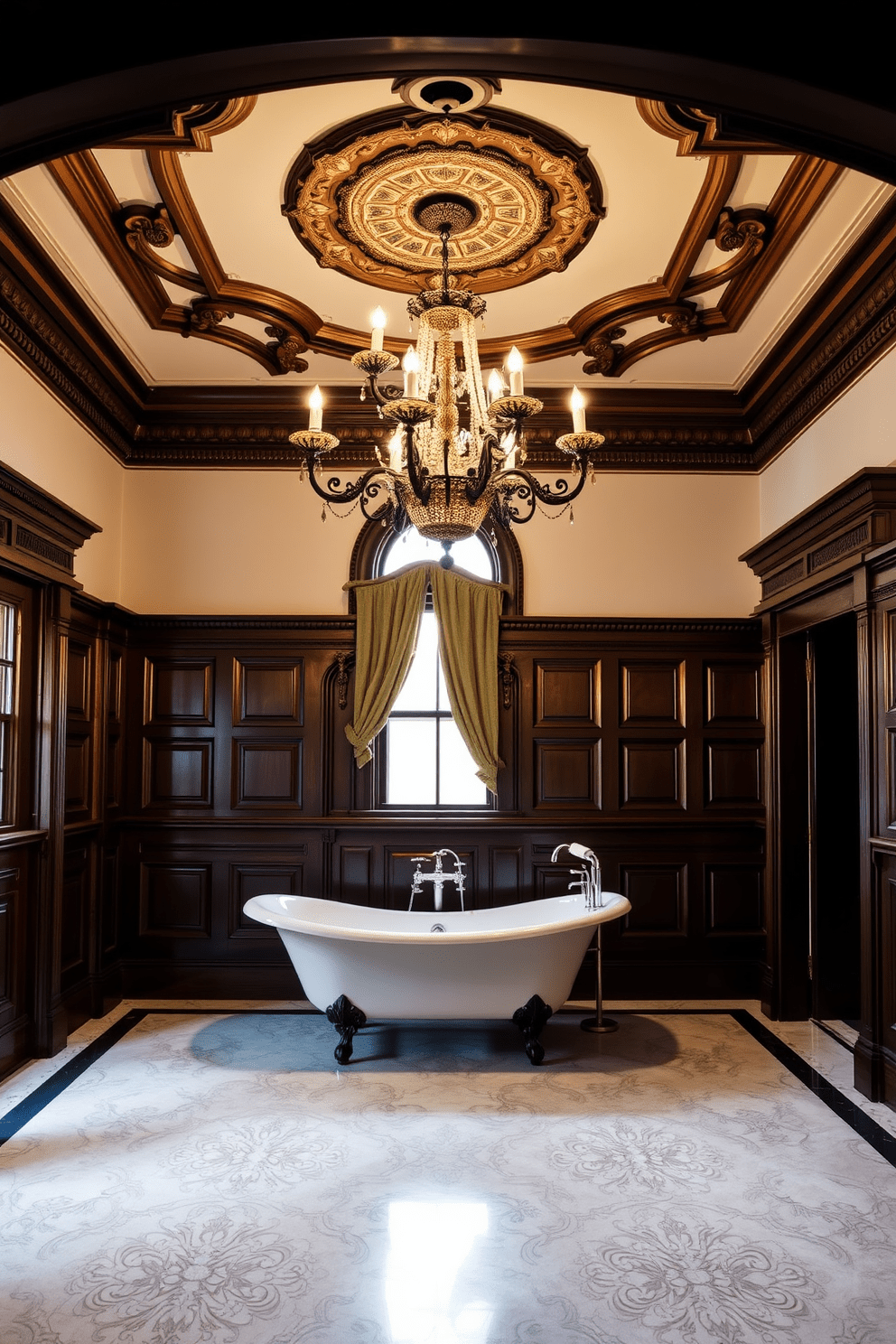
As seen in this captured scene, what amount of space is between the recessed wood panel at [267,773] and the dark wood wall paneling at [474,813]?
1cm

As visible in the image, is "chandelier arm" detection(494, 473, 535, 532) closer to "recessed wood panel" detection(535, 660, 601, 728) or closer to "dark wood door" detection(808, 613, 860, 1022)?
"recessed wood panel" detection(535, 660, 601, 728)

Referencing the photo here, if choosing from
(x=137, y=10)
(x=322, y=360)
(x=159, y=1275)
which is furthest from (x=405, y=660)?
(x=137, y=10)

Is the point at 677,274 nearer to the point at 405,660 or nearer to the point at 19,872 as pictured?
the point at 405,660

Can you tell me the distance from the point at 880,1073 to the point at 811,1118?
0.38m

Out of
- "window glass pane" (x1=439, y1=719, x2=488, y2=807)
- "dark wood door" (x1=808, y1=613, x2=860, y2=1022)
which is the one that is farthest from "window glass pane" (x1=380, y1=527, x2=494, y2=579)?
"dark wood door" (x1=808, y1=613, x2=860, y2=1022)

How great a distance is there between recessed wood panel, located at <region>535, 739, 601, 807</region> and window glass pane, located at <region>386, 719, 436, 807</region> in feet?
2.04

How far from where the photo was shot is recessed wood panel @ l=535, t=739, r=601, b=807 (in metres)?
5.39

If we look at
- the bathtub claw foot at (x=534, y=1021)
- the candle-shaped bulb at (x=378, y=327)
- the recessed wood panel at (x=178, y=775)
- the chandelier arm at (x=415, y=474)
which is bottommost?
the bathtub claw foot at (x=534, y=1021)

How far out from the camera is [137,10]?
4.41 ft

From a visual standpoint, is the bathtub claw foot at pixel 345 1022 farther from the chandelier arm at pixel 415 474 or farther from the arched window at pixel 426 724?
the chandelier arm at pixel 415 474

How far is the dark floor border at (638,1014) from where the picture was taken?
3.40 metres

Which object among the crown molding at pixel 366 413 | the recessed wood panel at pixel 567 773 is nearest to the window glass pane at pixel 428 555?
the crown molding at pixel 366 413

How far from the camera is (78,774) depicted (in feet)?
15.6

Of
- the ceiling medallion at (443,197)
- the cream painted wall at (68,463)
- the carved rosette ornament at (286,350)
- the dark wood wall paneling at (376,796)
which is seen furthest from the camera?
the dark wood wall paneling at (376,796)
